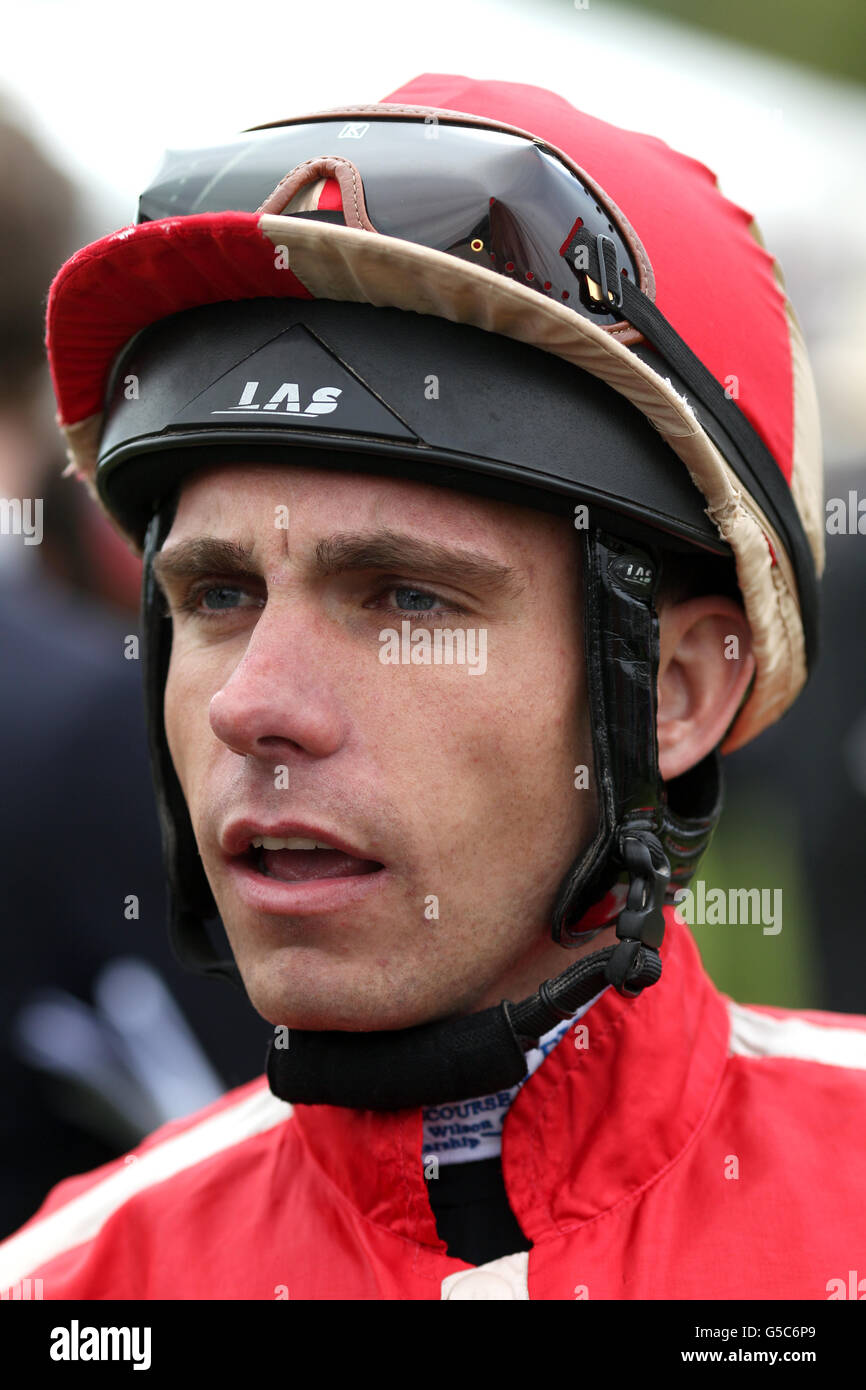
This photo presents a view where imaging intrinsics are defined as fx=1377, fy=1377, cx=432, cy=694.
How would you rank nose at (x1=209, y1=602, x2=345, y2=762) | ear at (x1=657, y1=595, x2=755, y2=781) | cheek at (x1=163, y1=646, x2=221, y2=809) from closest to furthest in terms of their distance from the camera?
nose at (x1=209, y1=602, x2=345, y2=762)
cheek at (x1=163, y1=646, x2=221, y2=809)
ear at (x1=657, y1=595, x2=755, y2=781)

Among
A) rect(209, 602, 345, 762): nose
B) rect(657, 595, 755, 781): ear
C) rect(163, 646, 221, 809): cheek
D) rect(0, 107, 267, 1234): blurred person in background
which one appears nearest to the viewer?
rect(209, 602, 345, 762): nose

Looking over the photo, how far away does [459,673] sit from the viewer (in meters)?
1.95

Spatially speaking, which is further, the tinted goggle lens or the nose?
the tinted goggle lens

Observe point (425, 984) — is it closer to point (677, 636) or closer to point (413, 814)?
point (413, 814)

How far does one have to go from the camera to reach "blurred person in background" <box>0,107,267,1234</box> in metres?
3.08

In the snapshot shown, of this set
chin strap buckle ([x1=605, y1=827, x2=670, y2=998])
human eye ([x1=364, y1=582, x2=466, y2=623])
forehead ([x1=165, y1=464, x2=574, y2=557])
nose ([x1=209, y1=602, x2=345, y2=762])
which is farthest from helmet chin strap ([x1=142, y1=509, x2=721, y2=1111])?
nose ([x1=209, y1=602, x2=345, y2=762])

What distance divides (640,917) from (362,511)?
0.73 metres

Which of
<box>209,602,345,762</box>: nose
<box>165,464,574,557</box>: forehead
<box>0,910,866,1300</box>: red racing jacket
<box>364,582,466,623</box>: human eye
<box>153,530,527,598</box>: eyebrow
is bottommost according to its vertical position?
<box>0,910,866,1300</box>: red racing jacket

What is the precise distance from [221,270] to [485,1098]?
51.4 inches

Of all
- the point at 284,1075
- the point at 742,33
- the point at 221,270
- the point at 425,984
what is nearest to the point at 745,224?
the point at 221,270

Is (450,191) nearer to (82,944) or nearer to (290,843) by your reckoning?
(290,843)

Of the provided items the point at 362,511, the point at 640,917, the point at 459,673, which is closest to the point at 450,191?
the point at 362,511

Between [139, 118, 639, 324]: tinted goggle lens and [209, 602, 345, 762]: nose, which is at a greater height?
[139, 118, 639, 324]: tinted goggle lens

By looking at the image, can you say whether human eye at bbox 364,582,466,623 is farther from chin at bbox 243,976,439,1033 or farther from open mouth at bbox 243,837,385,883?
chin at bbox 243,976,439,1033
